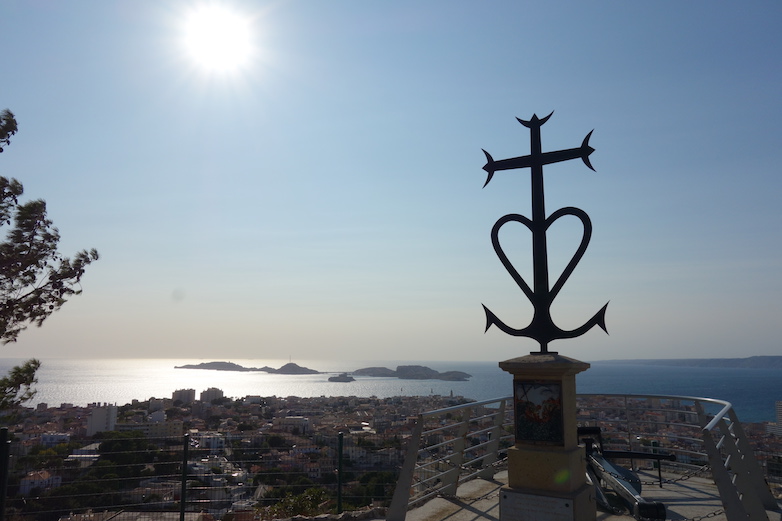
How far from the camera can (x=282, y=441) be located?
39.3ft

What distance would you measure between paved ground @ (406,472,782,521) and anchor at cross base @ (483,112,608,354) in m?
2.29

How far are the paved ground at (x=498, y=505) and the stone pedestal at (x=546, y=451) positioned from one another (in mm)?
1117

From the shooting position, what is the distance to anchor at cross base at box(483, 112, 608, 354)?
511 cm

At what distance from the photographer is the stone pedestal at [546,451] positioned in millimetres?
4617

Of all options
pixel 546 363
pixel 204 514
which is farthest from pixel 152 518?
pixel 546 363

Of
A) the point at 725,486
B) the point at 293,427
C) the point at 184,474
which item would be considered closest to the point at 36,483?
the point at 184,474

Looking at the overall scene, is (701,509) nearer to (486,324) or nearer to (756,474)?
(756,474)

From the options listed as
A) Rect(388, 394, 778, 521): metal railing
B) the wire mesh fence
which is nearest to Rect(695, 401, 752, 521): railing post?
Rect(388, 394, 778, 521): metal railing

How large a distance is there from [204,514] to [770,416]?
293 ft

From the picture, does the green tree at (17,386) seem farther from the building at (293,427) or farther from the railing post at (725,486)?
the railing post at (725,486)

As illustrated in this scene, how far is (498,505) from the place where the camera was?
6.09 m

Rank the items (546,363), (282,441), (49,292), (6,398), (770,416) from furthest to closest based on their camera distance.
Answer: (770,416) < (282,441) < (49,292) < (6,398) < (546,363)

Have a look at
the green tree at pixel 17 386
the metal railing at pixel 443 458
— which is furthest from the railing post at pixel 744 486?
the green tree at pixel 17 386

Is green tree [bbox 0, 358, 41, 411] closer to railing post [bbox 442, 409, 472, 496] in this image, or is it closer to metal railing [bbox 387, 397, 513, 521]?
metal railing [bbox 387, 397, 513, 521]
